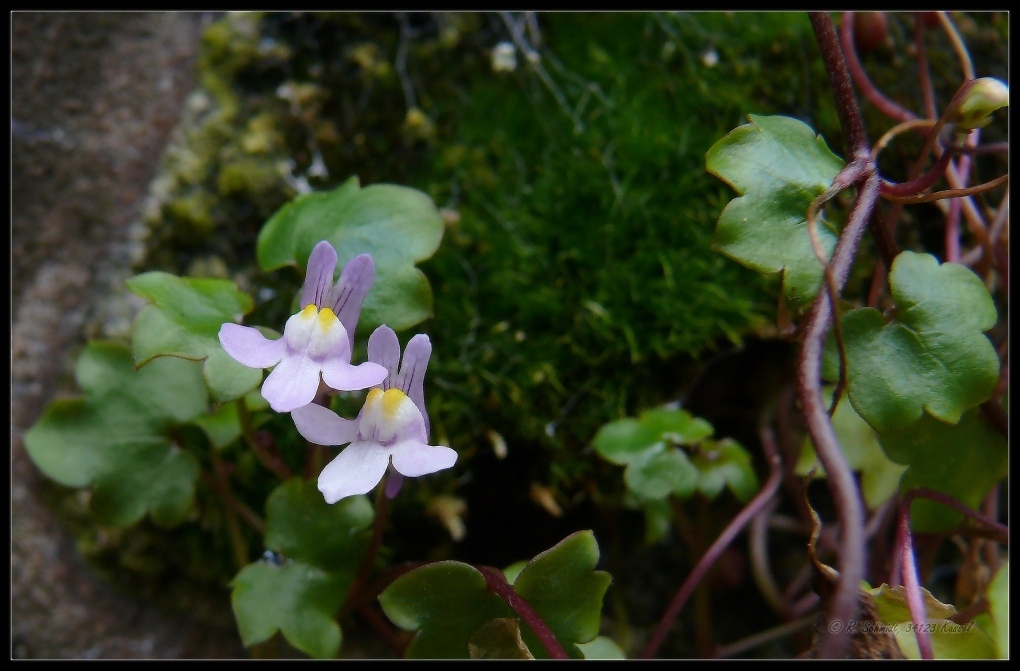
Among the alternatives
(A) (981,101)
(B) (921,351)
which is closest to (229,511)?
(B) (921,351)

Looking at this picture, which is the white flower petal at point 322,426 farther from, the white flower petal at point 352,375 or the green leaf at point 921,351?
the green leaf at point 921,351

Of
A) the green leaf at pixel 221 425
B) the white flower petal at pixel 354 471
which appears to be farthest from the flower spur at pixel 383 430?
the green leaf at pixel 221 425

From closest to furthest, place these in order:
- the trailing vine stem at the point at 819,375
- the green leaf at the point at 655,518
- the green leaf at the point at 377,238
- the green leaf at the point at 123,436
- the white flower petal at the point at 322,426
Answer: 1. the trailing vine stem at the point at 819,375
2. the white flower petal at the point at 322,426
3. the green leaf at the point at 377,238
4. the green leaf at the point at 123,436
5. the green leaf at the point at 655,518

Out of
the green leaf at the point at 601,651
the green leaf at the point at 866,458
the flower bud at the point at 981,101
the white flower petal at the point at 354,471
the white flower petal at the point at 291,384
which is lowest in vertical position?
the green leaf at the point at 601,651

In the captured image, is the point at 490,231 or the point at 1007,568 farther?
the point at 490,231

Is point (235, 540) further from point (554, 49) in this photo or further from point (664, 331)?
point (554, 49)

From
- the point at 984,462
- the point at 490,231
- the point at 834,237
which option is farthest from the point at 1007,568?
the point at 490,231
